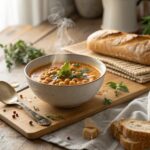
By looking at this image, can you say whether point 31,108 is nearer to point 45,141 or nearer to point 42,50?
point 45,141

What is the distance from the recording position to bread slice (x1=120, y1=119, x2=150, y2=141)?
119 centimetres

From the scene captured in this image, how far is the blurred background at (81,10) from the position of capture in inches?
84.2

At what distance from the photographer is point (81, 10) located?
93.6 inches

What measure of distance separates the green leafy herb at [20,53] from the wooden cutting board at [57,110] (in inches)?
10.8

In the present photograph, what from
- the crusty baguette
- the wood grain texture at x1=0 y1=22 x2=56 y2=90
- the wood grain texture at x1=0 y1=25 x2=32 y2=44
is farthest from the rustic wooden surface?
the wood grain texture at x1=0 y1=25 x2=32 y2=44

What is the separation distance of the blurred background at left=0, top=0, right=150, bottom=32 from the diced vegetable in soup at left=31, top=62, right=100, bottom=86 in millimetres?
685

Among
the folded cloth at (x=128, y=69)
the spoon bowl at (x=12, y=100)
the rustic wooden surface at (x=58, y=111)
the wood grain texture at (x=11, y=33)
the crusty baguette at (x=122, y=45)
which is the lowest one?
the wood grain texture at (x=11, y=33)

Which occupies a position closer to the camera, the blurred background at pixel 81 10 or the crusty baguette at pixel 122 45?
the crusty baguette at pixel 122 45

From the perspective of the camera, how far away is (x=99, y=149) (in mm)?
1218

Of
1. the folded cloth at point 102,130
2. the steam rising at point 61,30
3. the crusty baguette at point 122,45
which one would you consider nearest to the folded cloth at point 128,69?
the crusty baguette at point 122,45

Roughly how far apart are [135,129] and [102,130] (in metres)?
0.12

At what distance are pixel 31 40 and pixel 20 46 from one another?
24cm

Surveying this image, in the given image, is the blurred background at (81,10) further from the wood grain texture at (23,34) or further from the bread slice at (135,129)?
the bread slice at (135,129)

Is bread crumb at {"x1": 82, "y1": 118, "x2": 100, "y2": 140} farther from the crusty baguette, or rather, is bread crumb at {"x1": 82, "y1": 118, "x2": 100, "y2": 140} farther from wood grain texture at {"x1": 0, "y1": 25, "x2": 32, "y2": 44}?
wood grain texture at {"x1": 0, "y1": 25, "x2": 32, "y2": 44}
